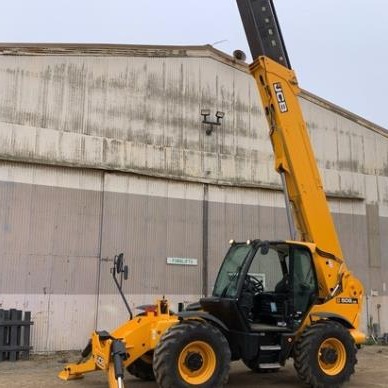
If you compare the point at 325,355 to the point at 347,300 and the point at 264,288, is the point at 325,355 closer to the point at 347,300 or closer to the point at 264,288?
the point at 347,300

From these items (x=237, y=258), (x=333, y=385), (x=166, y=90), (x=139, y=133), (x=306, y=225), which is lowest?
(x=333, y=385)

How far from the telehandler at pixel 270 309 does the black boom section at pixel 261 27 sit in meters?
0.02

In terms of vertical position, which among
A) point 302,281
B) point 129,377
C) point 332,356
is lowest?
point 129,377

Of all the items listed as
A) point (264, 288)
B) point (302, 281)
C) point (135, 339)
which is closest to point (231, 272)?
point (264, 288)

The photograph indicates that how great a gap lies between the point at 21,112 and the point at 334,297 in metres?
8.82

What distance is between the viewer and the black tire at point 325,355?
8.42m

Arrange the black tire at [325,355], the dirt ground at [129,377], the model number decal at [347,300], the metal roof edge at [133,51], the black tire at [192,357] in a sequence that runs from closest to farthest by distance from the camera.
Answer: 1. the black tire at [192,357]
2. the black tire at [325,355]
3. the dirt ground at [129,377]
4. the model number decal at [347,300]
5. the metal roof edge at [133,51]

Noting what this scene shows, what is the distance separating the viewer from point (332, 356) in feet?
28.6

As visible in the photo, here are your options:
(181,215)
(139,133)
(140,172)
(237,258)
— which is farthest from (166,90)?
(237,258)

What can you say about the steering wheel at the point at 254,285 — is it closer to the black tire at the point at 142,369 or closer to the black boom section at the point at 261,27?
the black tire at the point at 142,369

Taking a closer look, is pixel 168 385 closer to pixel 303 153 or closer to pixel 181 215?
pixel 303 153

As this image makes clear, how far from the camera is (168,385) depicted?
294 inches

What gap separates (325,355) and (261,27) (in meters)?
5.92

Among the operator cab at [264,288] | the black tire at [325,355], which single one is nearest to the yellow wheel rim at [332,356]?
the black tire at [325,355]
